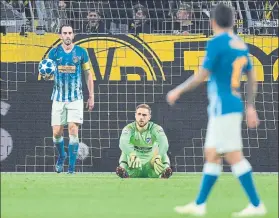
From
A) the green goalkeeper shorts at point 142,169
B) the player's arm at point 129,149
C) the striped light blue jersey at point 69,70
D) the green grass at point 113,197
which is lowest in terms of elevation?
the green grass at point 113,197

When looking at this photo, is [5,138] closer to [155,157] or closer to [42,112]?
[42,112]

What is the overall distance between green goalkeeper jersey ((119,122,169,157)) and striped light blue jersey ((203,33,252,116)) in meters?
5.60

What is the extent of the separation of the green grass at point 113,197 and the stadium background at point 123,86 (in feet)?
10.3

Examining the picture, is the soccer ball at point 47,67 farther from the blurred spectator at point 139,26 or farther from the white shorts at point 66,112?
the blurred spectator at point 139,26

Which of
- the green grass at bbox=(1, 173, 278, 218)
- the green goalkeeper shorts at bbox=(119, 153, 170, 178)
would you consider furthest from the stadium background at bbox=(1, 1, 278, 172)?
the green grass at bbox=(1, 173, 278, 218)

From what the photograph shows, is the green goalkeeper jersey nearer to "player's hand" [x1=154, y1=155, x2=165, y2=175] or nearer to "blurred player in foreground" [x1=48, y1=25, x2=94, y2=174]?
"player's hand" [x1=154, y1=155, x2=165, y2=175]

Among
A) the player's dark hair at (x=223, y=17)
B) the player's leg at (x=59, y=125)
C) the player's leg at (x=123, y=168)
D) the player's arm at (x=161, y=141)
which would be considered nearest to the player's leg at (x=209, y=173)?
the player's dark hair at (x=223, y=17)

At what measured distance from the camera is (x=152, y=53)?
16.7m

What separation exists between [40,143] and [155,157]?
2.90m

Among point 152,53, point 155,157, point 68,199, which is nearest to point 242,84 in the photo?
point 152,53

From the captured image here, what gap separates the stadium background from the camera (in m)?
16.6

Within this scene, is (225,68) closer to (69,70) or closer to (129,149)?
(129,149)

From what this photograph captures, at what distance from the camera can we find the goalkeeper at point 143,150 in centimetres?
1434

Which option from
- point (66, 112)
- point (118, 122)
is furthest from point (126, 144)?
point (118, 122)
